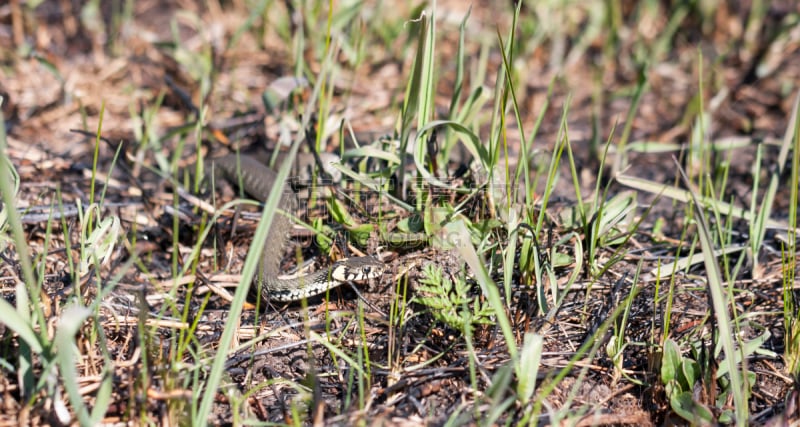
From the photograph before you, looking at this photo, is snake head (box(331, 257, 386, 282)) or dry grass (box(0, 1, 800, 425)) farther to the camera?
snake head (box(331, 257, 386, 282))

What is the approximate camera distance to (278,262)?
3.35 meters

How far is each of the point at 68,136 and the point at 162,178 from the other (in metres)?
0.84

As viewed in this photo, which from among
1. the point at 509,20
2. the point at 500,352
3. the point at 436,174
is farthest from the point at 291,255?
the point at 509,20

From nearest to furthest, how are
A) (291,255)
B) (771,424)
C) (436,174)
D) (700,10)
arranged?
(771,424) < (436,174) < (291,255) < (700,10)

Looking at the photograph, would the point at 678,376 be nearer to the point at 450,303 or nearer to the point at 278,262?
the point at 450,303

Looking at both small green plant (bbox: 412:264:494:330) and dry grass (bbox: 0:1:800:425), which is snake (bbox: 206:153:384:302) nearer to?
dry grass (bbox: 0:1:800:425)

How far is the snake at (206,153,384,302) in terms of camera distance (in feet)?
9.22

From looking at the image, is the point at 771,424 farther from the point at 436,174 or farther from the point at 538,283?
the point at 436,174

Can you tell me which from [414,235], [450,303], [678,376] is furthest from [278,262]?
[678,376]

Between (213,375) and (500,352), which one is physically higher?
(213,375)

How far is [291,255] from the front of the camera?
336cm

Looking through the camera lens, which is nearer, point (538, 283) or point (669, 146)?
point (538, 283)

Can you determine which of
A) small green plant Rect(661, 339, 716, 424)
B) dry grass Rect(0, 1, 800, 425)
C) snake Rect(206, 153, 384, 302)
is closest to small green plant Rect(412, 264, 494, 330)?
dry grass Rect(0, 1, 800, 425)

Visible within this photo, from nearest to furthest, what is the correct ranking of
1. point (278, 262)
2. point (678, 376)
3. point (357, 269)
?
point (678, 376) < point (357, 269) < point (278, 262)
